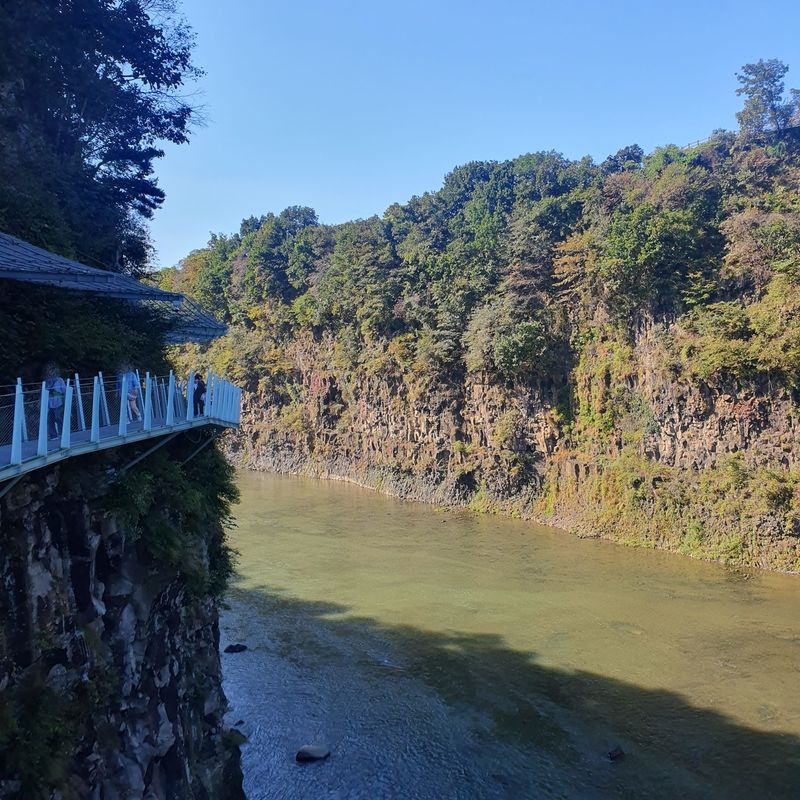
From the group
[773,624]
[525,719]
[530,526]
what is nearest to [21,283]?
[525,719]

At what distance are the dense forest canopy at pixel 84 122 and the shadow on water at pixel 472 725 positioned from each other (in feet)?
41.1

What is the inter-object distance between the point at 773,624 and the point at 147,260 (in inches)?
922

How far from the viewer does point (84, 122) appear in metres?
20.0

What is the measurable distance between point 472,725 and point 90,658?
10.4m

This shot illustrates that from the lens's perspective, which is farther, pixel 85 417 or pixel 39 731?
pixel 85 417

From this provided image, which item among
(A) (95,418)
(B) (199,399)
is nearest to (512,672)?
(B) (199,399)

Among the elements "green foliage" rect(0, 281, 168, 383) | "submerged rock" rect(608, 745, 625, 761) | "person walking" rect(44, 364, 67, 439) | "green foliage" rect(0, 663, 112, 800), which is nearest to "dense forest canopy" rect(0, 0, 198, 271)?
"green foliage" rect(0, 281, 168, 383)

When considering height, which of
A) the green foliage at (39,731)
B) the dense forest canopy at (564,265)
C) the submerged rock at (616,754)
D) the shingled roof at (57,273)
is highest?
the dense forest canopy at (564,265)

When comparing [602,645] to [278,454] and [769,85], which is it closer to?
[278,454]

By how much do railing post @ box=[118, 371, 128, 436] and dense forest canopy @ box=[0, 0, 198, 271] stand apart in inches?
207

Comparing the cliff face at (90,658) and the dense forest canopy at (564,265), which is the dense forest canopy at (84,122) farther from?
the dense forest canopy at (564,265)

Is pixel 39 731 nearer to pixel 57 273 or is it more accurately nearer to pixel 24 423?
pixel 24 423

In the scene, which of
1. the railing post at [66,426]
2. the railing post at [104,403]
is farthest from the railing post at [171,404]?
the railing post at [66,426]

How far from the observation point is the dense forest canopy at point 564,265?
2756cm
